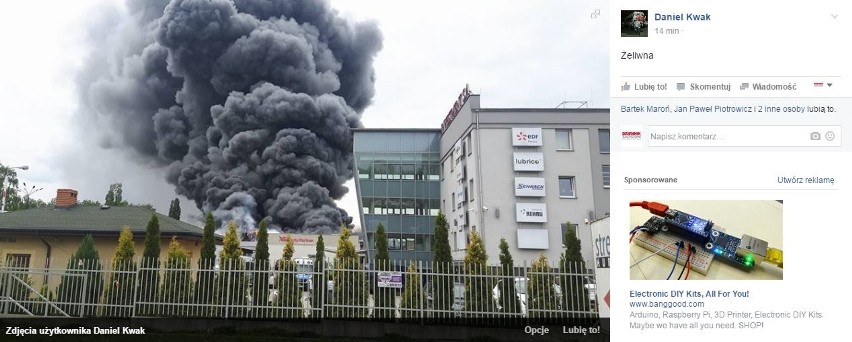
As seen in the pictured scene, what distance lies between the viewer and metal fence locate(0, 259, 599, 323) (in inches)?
378

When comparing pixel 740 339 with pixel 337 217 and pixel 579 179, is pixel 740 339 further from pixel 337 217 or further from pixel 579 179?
pixel 337 217

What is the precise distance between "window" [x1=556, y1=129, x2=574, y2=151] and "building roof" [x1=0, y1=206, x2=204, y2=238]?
1588 cm

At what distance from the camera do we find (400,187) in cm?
3144

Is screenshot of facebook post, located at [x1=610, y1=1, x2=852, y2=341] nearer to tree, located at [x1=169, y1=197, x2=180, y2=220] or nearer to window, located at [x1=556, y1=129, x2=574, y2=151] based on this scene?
window, located at [x1=556, y1=129, x2=574, y2=151]

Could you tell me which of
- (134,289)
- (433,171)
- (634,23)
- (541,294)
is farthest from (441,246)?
(433,171)

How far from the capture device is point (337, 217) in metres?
54.8

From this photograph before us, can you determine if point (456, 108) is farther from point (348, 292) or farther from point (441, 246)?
point (348, 292)

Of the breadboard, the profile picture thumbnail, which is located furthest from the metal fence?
the profile picture thumbnail

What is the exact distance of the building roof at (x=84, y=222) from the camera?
55.4 feet

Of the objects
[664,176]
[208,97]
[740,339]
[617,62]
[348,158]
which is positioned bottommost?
[740,339]

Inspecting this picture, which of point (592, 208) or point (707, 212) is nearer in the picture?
point (707, 212)

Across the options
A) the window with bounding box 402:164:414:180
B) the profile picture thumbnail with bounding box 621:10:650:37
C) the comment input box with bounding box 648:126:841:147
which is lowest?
the comment input box with bounding box 648:126:841:147

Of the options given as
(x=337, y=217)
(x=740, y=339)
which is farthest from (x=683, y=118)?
(x=337, y=217)

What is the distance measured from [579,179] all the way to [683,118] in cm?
2171
